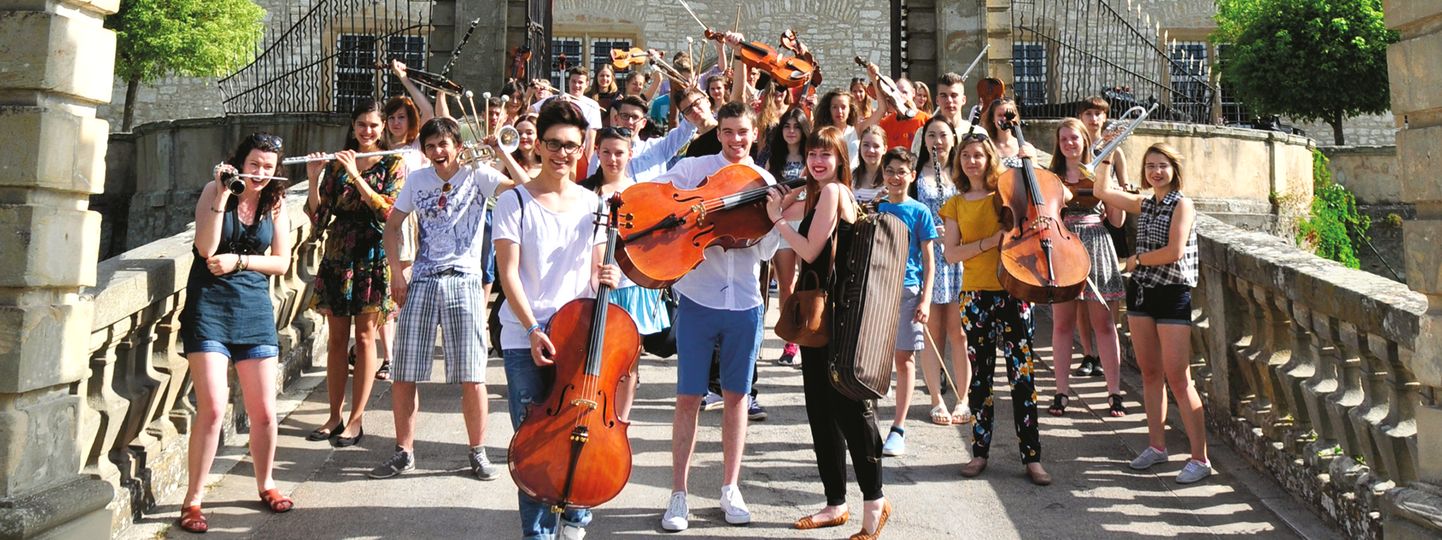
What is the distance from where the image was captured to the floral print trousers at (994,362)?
548 cm

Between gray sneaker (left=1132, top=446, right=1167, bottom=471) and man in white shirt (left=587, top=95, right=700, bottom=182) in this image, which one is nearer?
gray sneaker (left=1132, top=446, right=1167, bottom=471)

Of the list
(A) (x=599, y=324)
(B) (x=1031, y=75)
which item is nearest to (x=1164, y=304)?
(A) (x=599, y=324)

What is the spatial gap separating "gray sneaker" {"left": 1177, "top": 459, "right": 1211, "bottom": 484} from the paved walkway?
0.12 feet

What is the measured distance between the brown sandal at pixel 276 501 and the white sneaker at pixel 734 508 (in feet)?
6.03

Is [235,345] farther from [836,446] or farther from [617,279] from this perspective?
[836,446]

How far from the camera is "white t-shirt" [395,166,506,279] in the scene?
5496 mm

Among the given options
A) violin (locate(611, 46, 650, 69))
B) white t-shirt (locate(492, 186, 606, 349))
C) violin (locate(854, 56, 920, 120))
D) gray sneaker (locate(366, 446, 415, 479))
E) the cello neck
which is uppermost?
violin (locate(611, 46, 650, 69))

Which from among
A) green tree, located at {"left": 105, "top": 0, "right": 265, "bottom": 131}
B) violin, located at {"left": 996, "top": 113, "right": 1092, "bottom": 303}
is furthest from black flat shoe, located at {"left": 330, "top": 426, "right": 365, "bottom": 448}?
green tree, located at {"left": 105, "top": 0, "right": 265, "bottom": 131}

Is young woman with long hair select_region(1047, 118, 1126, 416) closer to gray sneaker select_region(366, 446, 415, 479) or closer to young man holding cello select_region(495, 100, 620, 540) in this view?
young man holding cello select_region(495, 100, 620, 540)

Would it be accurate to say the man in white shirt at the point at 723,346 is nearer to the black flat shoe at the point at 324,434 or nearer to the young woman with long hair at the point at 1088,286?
the black flat shoe at the point at 324,434

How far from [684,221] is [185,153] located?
1348cm

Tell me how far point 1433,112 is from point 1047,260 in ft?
5.75

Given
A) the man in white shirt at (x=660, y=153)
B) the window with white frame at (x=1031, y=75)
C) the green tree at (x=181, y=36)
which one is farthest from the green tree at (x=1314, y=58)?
the man in white shirt at (x=660, y=153)

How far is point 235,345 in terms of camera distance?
478 cm
